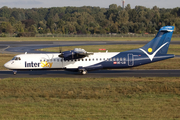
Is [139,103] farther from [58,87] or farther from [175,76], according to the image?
[175,76]

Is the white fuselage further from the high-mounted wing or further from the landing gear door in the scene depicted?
the landing gear door

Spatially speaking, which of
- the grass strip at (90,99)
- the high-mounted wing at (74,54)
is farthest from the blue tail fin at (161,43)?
the high-mounted wing at (74,54)

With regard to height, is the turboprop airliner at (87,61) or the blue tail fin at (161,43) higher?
the blue tail fin at (161,43)

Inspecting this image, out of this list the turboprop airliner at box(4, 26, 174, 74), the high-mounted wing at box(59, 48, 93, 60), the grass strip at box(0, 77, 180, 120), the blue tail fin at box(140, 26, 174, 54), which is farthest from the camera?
the blue tail fin at box(140, 26, 174, 54)

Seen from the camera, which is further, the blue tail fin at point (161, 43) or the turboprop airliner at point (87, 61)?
the blue tail fin at point (161, 43)

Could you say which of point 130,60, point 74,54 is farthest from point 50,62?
point 130,60

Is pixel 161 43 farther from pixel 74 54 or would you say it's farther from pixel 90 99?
pixel 90 99

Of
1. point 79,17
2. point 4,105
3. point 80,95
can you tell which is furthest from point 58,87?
point 79,17

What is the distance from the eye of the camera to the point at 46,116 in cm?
1449

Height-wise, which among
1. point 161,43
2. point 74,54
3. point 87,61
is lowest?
point 87,61

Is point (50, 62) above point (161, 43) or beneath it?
beneath

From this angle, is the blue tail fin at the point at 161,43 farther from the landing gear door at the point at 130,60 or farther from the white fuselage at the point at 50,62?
the white fuselage at the point at 50,62

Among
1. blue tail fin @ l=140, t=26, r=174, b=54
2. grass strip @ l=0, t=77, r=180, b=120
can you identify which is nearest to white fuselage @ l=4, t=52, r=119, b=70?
grass strip @ l=0, t=77, r=180, b=120

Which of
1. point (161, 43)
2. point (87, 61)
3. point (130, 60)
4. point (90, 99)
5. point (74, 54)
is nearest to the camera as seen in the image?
point (90, 99)
